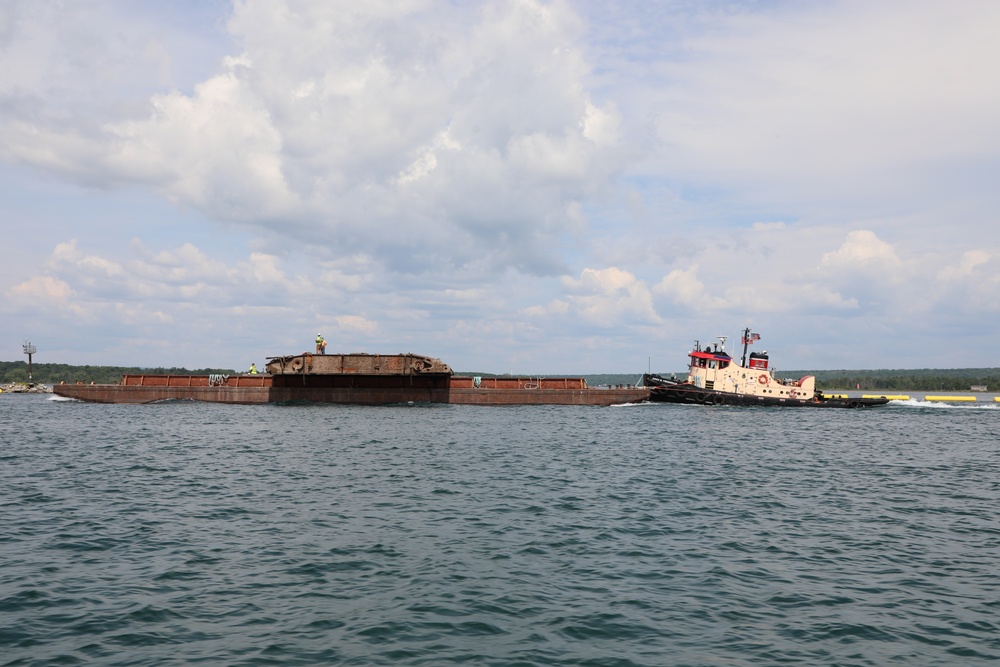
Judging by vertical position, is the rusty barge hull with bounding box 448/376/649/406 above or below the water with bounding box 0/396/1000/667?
above

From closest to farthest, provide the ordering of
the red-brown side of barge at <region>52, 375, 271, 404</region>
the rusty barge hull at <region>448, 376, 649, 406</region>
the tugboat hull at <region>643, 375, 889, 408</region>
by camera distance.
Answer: the red-brown side of barge at <region>52, 375, 271, 404</region> < the rusty barge hull at <region>448, 376, 649, 406</region> < the tugboat hull at <region>643, 375, 889, 408</region>

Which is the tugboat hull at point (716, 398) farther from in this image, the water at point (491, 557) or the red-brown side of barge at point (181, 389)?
the red-brown side of barge at point (181, 389)

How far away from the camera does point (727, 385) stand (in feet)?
229

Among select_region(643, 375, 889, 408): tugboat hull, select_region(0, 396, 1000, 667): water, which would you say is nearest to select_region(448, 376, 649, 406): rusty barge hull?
select_region(643, 375, 889, 408): tugboat hull

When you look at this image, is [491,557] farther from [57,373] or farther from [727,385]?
[57,373]

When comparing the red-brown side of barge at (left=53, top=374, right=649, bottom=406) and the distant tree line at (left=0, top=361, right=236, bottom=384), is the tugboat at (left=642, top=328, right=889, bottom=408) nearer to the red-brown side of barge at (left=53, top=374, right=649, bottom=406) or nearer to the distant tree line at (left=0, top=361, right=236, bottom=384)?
the red-brown side of barge at (left=53, top=374, right=649, bottom=406)

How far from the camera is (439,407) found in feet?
207

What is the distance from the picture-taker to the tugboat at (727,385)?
6944 cm

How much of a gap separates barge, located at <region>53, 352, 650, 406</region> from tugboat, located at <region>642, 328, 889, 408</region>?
10.5 ft

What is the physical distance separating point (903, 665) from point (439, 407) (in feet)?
177

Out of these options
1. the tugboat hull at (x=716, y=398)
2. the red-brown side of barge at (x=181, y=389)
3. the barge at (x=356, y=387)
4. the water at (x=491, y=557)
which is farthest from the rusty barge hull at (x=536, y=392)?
the water at (x=491, y=557)

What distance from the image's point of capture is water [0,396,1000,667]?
11133 millimetres

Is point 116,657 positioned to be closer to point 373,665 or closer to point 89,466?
point 373,665

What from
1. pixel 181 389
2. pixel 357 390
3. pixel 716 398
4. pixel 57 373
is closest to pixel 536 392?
pixel 357 390
